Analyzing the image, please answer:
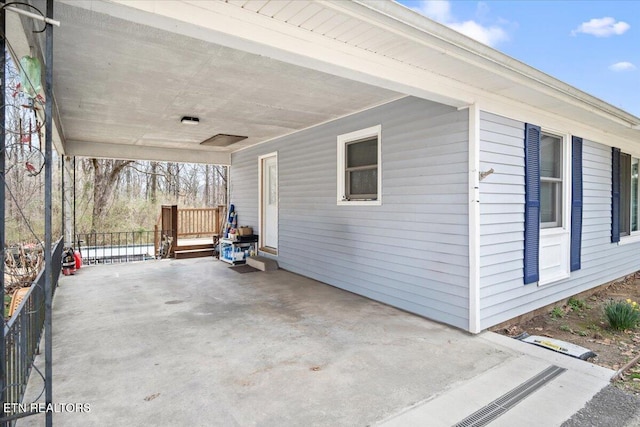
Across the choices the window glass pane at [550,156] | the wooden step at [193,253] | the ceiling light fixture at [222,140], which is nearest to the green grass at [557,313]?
the window glass pane at [550,156]

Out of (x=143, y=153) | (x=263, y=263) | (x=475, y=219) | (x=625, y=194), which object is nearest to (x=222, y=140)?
(x=143, y=153)

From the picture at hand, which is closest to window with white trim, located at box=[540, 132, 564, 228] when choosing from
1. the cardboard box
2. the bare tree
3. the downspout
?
the downspout

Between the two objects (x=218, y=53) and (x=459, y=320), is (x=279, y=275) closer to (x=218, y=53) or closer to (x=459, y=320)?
(x=459, y=320)

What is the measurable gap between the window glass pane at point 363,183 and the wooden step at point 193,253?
4.95 m

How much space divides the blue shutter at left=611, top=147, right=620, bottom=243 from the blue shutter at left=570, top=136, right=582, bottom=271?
140 cm

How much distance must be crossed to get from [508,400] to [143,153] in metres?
8.21

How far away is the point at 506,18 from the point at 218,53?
64.8ft

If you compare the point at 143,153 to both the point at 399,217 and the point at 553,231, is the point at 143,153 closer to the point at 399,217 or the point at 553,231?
the point at 399,217

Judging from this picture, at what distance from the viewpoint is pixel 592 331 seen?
3930 millimetres

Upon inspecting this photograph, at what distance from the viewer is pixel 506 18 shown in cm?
1773

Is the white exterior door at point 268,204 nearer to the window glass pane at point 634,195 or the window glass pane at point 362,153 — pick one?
the window glass pane at point 362,153

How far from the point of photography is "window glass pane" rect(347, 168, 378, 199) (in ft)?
16.4

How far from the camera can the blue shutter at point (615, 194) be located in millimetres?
5750

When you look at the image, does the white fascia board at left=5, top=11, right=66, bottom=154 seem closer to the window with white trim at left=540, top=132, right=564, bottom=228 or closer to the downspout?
the downspout
